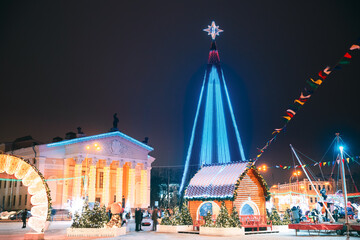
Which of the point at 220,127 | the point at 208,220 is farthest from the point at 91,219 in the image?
the point at 220,127

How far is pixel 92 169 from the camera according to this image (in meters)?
56.1

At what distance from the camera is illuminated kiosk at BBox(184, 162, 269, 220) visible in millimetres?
25094

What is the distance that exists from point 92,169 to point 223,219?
120ft

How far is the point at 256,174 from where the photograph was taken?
87.4 ft

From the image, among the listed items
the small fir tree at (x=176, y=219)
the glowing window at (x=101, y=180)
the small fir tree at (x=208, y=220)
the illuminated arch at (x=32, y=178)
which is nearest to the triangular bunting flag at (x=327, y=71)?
the small fir tree at (x=208, y=220)

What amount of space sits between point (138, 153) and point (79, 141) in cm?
1059

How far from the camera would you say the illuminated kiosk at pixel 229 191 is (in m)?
25.1

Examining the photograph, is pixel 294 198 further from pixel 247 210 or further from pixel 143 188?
pixel 247 210

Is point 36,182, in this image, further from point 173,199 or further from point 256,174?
point 173,199

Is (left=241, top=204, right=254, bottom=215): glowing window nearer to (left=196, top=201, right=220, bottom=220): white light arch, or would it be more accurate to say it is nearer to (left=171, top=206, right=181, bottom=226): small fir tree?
(left=196, top=201, right=220, bottom=220): white light arch

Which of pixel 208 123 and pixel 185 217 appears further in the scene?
pixel 208 123

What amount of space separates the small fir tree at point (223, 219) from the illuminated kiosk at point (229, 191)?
1.27 meters

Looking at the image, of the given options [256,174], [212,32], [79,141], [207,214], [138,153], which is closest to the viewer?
[207,214]

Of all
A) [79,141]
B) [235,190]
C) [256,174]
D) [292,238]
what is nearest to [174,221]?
[235,190]
